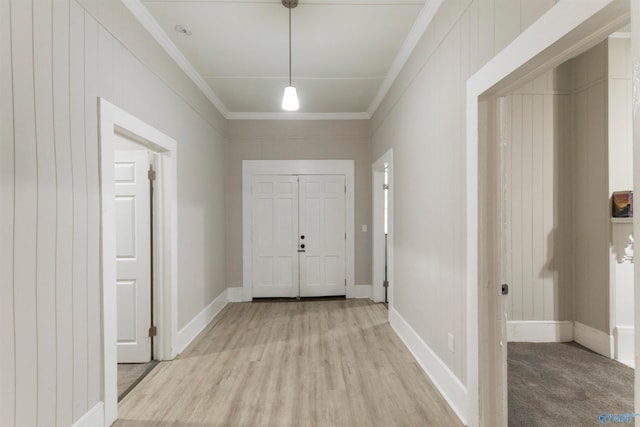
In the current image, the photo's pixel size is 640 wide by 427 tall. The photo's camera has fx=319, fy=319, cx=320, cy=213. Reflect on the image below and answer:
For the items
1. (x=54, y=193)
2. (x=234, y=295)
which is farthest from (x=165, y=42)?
(x=234, y=295)

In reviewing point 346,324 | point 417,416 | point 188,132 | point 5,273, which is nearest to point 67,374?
point 5,273

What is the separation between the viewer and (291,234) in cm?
527

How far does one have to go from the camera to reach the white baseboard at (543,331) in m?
3.40

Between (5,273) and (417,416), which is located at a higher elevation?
(5,273)

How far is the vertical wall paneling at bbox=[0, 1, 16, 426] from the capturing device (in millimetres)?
1383

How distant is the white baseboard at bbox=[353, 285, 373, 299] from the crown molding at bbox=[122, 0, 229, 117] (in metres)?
3.66

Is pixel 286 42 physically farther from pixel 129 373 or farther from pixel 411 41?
pixel 129 373

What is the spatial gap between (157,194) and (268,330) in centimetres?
201

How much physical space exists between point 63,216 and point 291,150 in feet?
12.5

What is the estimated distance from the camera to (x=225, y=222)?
17.0 feet

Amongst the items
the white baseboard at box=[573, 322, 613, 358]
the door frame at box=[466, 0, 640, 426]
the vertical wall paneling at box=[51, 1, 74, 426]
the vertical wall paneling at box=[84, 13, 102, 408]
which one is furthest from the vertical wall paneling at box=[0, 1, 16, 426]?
the white baseboard at box=[573, 322, 613, 358]

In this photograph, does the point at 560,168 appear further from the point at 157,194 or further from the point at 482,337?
the point at 157,194

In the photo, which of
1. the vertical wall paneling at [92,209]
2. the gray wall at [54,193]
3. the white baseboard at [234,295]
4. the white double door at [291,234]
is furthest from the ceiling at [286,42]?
the white baseboard at [234,295]

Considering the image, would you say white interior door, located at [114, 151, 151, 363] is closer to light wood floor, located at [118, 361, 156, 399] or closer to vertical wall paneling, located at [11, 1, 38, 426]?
light wood floor, located at [118, 361, 156, 399]
